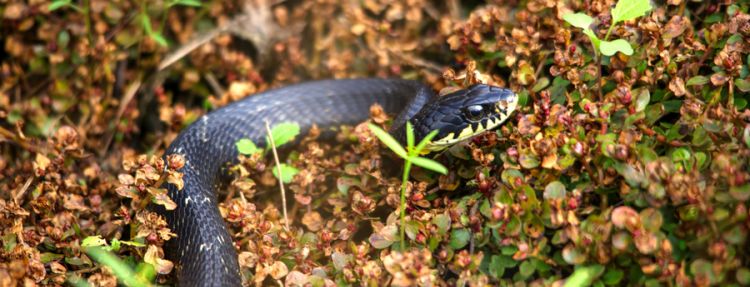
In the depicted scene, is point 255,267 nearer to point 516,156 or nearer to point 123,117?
point 516,156

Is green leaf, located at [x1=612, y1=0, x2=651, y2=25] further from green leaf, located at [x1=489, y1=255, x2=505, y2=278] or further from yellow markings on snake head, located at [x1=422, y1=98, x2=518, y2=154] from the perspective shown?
green leaf, located at [x1=489, y1=255, x2=505, y2=278]

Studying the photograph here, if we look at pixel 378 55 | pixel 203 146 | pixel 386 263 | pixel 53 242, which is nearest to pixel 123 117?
pixel 203 146

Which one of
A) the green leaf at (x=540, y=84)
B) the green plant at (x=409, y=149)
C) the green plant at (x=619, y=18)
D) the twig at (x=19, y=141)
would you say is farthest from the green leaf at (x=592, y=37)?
the twig at (x=19, y=141)

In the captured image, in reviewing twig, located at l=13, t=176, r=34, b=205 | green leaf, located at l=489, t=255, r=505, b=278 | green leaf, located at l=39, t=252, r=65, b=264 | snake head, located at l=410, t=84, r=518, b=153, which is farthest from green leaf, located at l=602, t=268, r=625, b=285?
twig, located at l=13, t=176, r=34, b=205

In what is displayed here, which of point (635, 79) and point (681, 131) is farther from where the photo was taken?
point (635, 79)

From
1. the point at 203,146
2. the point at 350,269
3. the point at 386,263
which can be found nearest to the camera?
the point at 386,263

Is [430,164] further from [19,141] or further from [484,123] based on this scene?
[19,141]

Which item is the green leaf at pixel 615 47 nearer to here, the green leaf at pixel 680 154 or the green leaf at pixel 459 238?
the green leaf at pixel 680 154
